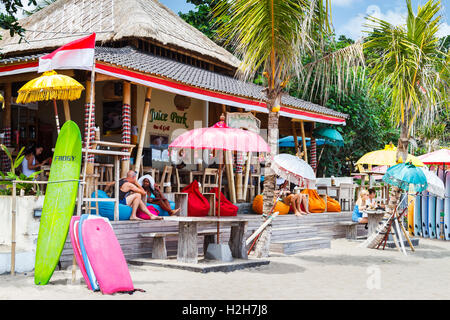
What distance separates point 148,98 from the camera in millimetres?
11461

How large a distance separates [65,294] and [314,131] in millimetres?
12373

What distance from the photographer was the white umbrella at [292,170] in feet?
29.8

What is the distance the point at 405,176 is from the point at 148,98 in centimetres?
538

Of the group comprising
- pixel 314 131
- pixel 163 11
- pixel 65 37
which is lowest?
pixel 314 131

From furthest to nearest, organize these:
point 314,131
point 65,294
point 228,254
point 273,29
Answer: point 314,131, point 273,29, point 228,254, point 65,294

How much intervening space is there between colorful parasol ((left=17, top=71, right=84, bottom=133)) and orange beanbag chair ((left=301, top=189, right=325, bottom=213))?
6.94 metres

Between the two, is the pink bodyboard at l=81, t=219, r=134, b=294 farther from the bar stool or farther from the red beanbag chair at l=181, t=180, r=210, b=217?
the bar stool

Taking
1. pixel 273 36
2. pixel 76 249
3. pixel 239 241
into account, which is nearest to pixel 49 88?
pixel 76 249

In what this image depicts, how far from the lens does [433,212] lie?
14695 mm

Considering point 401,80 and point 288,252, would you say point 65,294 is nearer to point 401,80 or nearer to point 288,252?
point 288,252

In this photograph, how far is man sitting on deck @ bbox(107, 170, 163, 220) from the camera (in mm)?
9148

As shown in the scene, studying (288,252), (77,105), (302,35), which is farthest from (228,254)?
(77,105)

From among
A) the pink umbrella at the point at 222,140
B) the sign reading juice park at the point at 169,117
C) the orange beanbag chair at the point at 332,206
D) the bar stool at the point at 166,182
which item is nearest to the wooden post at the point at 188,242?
the pink umbrella at the point at 222,140

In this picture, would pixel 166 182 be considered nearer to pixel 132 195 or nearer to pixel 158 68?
pixel 158 68
